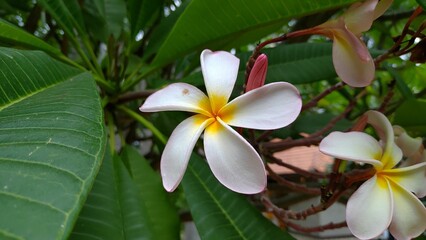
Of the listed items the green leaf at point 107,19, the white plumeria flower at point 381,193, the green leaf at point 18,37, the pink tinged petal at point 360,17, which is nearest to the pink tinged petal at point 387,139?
the white plumeria flower at point 381,193

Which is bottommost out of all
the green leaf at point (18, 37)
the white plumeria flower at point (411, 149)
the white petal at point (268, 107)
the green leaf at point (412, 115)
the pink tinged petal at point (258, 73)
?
the green leaf at point (412, 115)

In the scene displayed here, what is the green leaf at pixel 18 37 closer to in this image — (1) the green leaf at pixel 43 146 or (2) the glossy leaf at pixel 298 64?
(1) the green leaf at pixel 43 146

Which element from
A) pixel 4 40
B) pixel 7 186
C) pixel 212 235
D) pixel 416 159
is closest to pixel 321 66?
pixel 416 159

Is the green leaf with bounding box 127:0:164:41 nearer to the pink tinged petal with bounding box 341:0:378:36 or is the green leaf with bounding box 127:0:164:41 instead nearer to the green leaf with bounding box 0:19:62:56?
the green leaf with bounding box 0:19:62:56

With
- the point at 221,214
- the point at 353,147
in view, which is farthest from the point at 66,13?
the point at 353,147

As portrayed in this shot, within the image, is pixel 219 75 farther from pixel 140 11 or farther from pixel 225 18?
pixel 140 11

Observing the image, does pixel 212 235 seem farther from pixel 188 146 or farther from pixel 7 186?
pixel 7 186

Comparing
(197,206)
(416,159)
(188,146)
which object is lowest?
(416,159)
